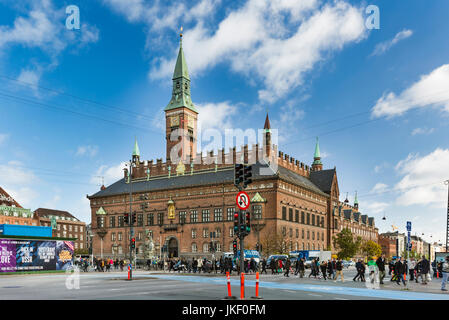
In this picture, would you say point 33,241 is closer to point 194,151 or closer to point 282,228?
point 282,228

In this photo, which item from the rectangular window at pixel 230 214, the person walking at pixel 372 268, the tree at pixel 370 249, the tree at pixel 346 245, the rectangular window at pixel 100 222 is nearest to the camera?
the person walking at pixel 372 268

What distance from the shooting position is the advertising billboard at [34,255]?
40.7 metres

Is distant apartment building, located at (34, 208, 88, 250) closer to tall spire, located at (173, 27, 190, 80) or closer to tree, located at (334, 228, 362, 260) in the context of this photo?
tall spire, located at (173, 27, 190, 80)

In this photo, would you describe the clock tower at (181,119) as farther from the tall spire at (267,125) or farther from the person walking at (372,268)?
the person walking at (372,268)

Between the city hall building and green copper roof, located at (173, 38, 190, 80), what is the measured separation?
0.21 meters

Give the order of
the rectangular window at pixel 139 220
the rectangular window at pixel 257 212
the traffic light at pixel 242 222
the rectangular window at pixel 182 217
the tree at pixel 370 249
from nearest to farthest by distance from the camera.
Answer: the traffic light at pixel 242 222, the rectangular window at pixel 257 212, the rectangular window at pixel 182 217, the rectangular window at pixel 139 220, the tree at pixel 370 249

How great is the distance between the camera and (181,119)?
8862 cm

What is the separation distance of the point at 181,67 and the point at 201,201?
102ft

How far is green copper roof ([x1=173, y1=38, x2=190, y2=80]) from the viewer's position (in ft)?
301

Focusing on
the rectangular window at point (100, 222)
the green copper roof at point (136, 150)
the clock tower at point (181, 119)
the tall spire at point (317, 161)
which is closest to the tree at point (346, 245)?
the tall spire at point (317, 161)

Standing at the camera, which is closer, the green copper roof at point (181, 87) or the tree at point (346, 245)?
the tree at point (346, 245)

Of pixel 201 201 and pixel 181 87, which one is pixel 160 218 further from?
pixel 181 87

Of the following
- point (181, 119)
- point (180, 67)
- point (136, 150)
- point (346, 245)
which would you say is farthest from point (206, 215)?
point (180, 67)
